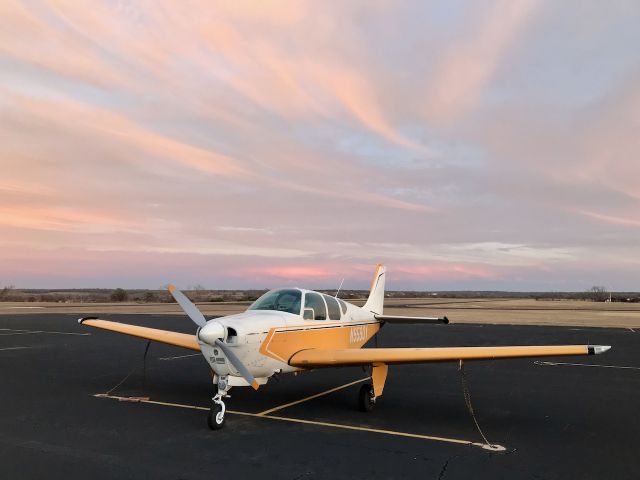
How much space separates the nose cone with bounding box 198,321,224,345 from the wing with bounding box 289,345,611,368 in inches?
73.9

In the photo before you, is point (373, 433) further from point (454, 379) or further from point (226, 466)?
point (454, 379)

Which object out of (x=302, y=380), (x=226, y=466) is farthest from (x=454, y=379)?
(x=226, y=466)

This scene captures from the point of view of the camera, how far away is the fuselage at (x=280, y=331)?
8.33 m

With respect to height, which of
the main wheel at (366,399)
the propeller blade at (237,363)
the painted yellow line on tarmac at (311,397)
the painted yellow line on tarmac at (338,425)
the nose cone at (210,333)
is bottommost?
the painted yellow line on tarmac at (311,397)

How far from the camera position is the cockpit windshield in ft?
32.5

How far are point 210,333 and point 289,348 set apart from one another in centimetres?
197

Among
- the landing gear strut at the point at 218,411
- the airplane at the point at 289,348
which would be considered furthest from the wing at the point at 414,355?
the landing gear strut at the point at 218,411

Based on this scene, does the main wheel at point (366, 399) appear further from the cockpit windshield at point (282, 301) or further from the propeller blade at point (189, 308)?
the propeller blade at point (189, 308)

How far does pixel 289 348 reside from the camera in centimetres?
936

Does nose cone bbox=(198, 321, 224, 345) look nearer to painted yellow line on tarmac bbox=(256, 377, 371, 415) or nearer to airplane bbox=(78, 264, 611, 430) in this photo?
airplane bbox=(78, 264, 611, 430)

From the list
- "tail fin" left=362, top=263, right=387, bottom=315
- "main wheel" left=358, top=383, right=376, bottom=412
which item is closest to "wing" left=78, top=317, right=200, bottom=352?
"main wheel" left=358, top=383, right=376, bottom=412

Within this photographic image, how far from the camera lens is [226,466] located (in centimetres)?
639

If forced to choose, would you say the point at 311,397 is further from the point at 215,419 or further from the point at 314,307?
the point at 215,419

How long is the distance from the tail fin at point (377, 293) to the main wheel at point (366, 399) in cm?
480
